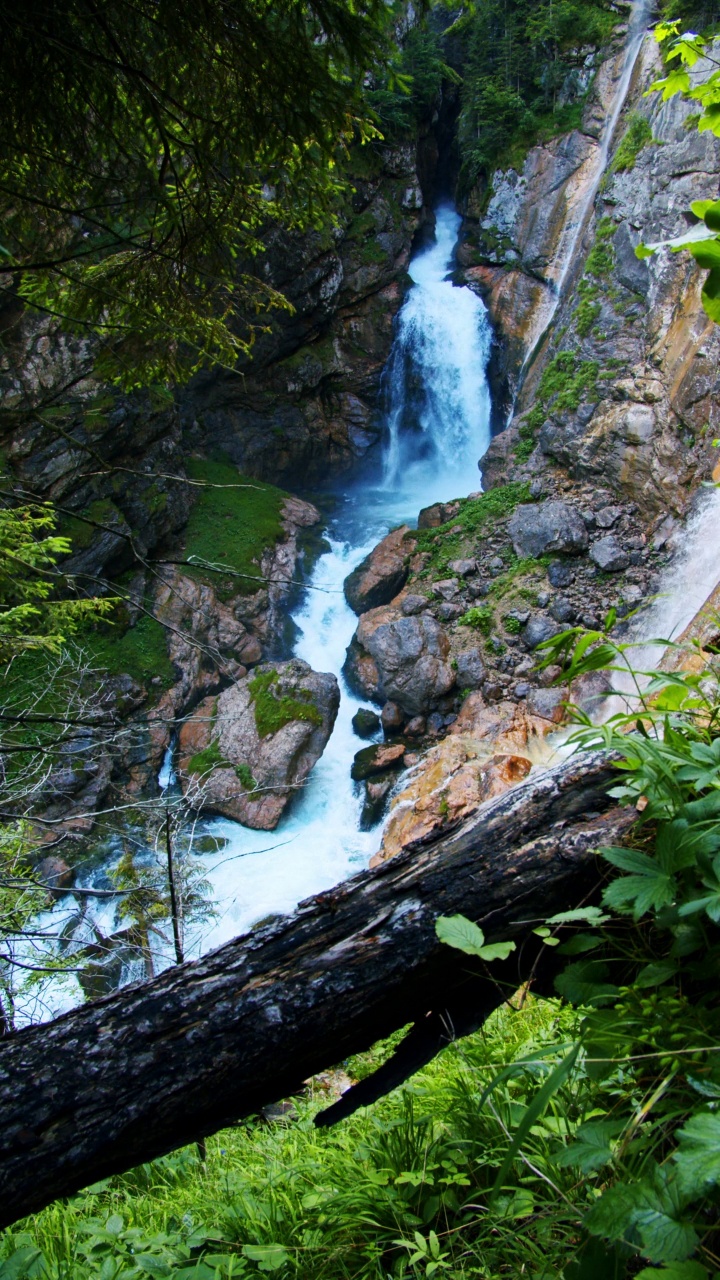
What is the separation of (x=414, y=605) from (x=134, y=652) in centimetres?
618

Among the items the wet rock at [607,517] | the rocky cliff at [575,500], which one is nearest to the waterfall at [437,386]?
the rocky cliff at [575,500]

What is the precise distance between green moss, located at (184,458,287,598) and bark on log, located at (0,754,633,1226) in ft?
48.1

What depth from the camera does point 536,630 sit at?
41.4ft

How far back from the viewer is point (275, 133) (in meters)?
2.79

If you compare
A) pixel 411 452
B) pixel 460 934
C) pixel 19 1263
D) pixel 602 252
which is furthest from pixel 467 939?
pixel 411 452

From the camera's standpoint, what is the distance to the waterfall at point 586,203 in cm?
1608

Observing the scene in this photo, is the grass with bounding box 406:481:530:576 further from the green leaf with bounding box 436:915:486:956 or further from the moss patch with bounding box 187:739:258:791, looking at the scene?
the green leaf with bounding box 436:915:486:956

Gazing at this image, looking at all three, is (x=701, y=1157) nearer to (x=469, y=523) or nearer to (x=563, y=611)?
(x=563, y=611)

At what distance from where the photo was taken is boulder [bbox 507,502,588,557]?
13.2m

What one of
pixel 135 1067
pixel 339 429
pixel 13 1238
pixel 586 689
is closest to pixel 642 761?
pixel 135 1067

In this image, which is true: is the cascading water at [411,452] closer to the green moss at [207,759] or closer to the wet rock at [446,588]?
the green moss at [207,759]

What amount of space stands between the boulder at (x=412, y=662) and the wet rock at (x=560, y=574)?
2.33 m

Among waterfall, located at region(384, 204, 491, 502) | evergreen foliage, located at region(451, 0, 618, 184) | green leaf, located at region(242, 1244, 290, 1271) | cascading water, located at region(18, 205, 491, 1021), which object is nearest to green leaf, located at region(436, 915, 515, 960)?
green leaf, located at region(242, 1244, 290, 1271)

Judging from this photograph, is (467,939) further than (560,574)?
No
